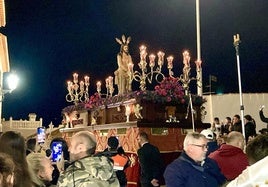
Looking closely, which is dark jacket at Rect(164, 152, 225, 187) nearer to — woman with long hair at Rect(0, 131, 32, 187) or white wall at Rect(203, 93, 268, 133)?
woman with long hair at Rect(0, 131, 32, 187)

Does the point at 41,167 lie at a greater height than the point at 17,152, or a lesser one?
lesser

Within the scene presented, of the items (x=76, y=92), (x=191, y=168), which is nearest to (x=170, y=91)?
(x=76, y=92)

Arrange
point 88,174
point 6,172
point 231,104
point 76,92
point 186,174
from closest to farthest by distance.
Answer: point 6,172
point 88,174
point 186,174
point 76,92
point 231,104

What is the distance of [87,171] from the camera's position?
14.2 feet

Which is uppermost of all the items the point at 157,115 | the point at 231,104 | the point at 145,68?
the point at 145,68

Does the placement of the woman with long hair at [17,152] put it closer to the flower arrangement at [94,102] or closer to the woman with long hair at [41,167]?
the woman with long hair at [41,167]

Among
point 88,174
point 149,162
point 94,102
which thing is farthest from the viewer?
point 94,102

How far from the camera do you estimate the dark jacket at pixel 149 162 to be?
35.8 feet

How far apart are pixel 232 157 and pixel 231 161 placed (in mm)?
68

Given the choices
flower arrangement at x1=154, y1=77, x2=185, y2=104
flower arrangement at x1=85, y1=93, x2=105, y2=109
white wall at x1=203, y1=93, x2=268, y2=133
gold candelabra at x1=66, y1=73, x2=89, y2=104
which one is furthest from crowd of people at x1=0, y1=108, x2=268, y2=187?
white wall at x1=203, y1=93, x2=268, y2=133

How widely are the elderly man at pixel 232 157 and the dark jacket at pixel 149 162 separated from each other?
13.2 ft

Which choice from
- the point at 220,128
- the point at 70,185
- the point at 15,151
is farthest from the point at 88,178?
the point at 220,128

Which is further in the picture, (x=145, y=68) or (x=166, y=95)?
(x=145, y=68)

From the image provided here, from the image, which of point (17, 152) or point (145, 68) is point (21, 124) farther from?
point (17, 152)
